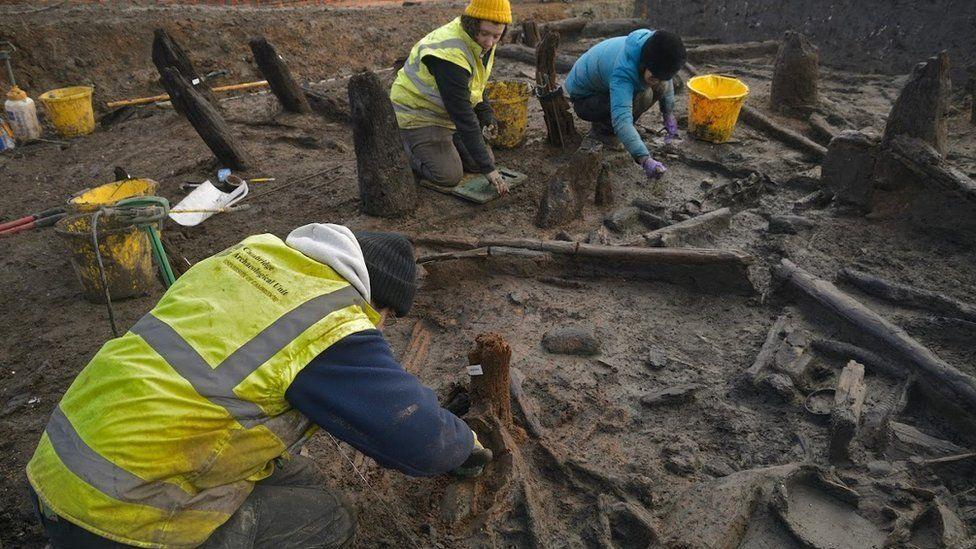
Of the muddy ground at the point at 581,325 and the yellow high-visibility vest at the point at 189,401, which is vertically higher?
the yellow high-visibility vest at the point at 189,401

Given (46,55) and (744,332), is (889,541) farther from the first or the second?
(46,55)

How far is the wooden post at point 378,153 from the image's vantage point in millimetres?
5516

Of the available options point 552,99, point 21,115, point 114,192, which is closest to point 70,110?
point 21,115

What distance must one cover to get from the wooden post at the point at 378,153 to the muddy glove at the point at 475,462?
11.1ft

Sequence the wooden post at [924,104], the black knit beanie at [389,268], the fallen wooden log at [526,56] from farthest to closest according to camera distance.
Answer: the fallen wooden log at [526,56], the wooden post at [924,104], the black knit beanie at [389,268]

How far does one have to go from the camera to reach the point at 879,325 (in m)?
3.77

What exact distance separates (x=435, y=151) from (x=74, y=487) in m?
4.90

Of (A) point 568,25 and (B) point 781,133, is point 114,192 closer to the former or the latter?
(B) point 781,133

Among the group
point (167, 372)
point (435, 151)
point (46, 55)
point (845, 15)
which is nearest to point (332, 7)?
point (46, 55)

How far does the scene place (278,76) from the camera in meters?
8.50

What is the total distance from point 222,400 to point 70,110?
835cm

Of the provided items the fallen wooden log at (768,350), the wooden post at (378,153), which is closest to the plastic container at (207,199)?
the wooden post at (378,153)

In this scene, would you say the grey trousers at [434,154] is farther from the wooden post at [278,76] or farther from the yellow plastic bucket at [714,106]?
the wooden post at [278,76]

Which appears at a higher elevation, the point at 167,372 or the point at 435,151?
the point at 167,372
